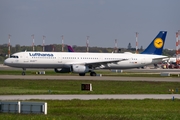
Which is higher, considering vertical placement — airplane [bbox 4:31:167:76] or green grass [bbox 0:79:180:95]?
airplane [bbox 4:31:167:76]

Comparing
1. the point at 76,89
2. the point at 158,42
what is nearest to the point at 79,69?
the point at 158,42

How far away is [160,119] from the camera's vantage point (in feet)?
83.3

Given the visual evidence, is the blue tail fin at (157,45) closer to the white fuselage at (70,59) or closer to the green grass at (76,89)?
the white fuselage at (70,59)

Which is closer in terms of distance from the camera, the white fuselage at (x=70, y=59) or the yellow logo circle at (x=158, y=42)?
the white fuselage at (x=70, y=59)

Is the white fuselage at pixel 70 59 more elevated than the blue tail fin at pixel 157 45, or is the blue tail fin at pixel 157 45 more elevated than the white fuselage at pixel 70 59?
the blue tail fin at pixel 157 45

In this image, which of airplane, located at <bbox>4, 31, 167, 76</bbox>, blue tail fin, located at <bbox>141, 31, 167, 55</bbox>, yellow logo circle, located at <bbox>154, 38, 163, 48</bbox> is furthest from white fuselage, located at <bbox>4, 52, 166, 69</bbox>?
yellow logo circle, located at <bbox>154, 38, 163, 48</bbox>

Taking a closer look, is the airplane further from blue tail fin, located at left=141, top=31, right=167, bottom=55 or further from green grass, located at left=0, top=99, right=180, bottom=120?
green grass, located at left=0, top=99, right=180, bottom=120

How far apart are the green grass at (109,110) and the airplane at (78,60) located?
149 ft

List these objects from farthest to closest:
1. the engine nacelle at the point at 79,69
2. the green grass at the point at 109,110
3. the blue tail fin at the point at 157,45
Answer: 1. the blue tail fin at the point at 157,45
2. the engine nacelle at the point at 79,69
3. the green grass at the point at 109,110

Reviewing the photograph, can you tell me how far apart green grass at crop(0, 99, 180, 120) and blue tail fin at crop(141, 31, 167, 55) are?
54.9 meters

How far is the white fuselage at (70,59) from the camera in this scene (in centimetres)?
7956

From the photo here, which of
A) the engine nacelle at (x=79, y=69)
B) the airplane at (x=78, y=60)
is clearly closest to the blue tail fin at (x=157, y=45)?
the airplane at (x=78, y=60)

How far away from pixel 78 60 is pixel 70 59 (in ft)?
5.05

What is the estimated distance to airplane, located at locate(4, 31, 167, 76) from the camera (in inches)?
3135
